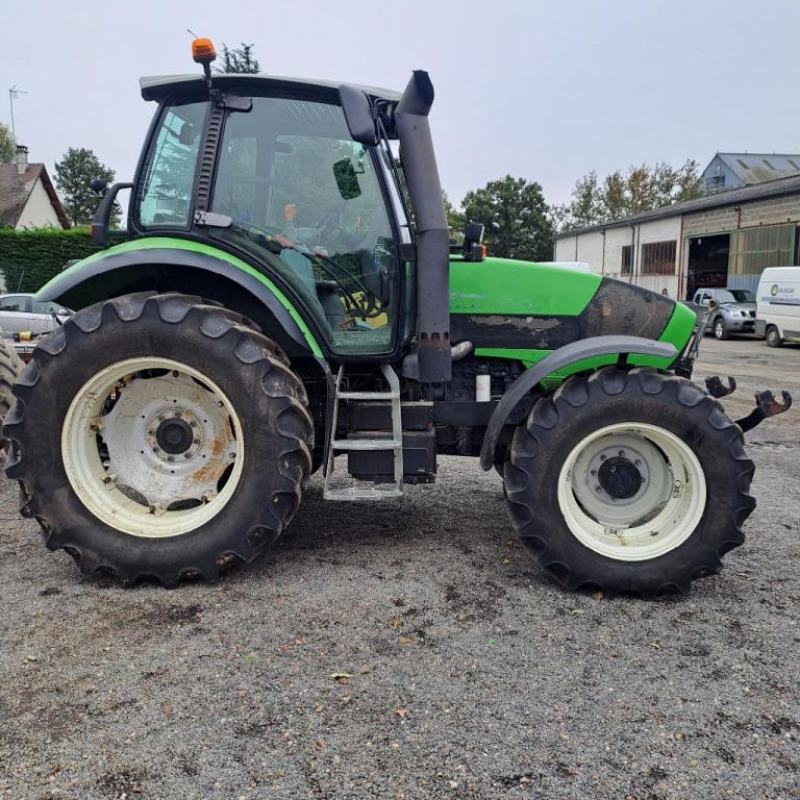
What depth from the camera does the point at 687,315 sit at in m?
4.10

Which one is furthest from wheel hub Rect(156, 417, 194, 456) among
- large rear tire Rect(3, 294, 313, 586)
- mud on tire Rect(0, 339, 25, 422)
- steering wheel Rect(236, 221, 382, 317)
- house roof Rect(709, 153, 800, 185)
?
house roof Rect(709, 153, 800, 185)

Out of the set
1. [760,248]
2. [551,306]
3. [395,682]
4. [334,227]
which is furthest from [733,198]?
[395,682]

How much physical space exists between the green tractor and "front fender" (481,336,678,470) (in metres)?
0.01

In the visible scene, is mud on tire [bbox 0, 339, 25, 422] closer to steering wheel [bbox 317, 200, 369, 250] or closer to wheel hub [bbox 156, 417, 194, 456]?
wheel hub [bbox 156, 417, 194, 456]

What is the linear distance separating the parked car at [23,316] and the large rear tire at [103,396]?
1161 cm

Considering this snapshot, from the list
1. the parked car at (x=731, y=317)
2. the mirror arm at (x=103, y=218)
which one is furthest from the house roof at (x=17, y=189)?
the mirror arm at (x=103, y=218)

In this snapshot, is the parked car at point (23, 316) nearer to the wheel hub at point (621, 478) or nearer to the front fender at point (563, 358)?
the front fender at point (563, 358)

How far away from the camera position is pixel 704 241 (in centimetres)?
A: 3075

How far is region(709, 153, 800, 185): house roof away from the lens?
1790 inches

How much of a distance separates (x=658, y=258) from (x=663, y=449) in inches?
1259

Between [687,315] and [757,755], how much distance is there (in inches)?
98.8

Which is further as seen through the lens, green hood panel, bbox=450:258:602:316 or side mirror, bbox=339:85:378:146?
green hood panel, bbox=450:258:602:316

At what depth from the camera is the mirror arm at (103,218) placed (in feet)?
12.8

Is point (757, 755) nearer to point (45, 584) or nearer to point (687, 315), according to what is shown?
point (687, 315)
